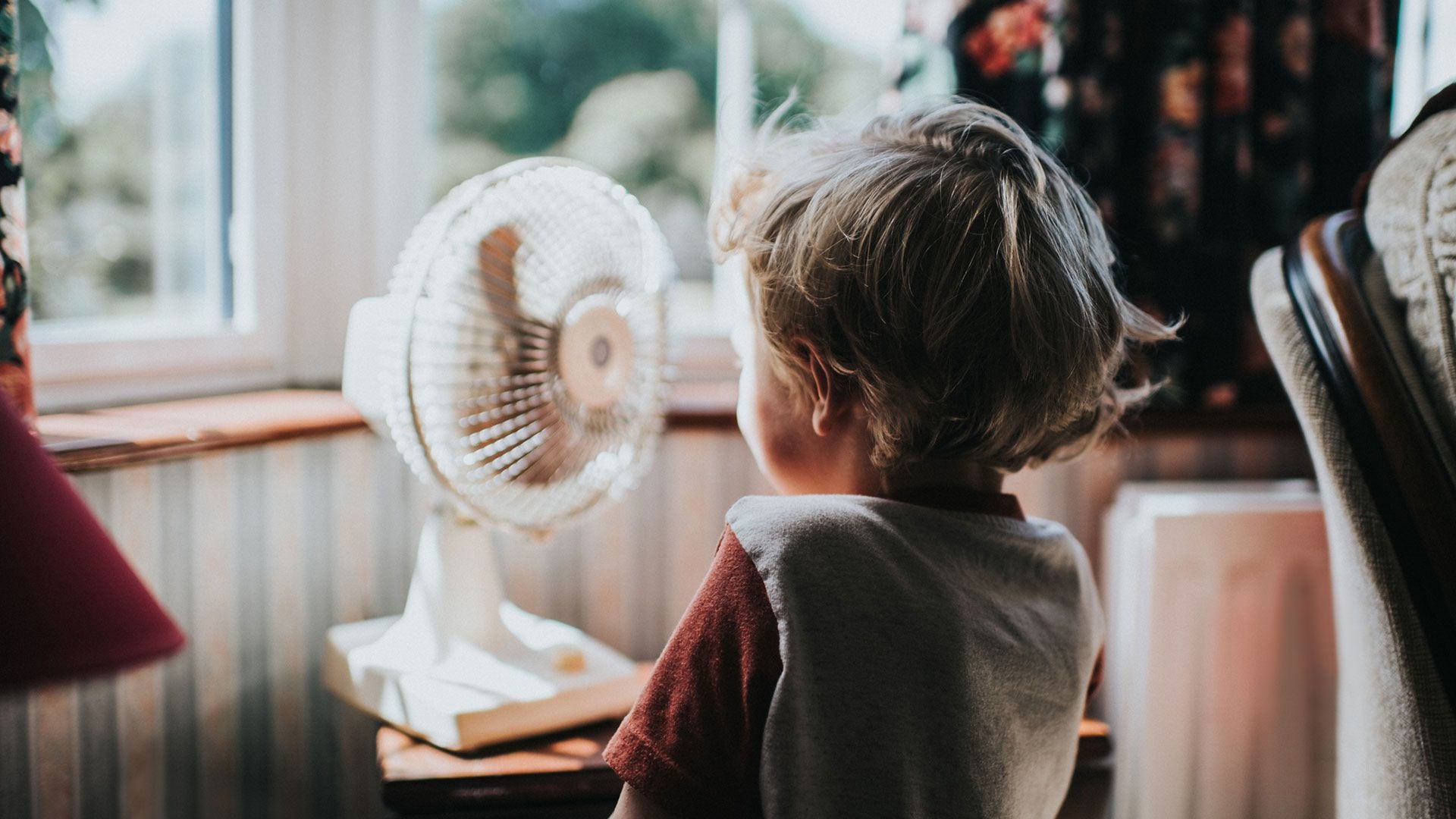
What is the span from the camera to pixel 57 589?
1.35 ft

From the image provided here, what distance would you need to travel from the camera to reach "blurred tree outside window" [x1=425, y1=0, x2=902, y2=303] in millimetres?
1513

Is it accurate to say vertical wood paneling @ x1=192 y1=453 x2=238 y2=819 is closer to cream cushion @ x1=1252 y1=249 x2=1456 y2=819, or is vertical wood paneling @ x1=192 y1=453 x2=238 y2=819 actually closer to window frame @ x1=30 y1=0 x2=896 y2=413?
window frame @ x1=30 y1=0 x2=896 y2=413

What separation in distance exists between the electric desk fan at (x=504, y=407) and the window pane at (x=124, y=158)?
523 mm

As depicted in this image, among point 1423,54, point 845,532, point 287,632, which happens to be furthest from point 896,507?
point 1423,54

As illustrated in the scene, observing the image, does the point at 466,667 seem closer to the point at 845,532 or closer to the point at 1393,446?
the point at 845,532

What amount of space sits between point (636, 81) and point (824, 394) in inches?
Answer: 38.2

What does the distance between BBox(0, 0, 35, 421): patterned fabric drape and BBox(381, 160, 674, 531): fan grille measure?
0.34 metres

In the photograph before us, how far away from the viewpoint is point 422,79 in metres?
1.45

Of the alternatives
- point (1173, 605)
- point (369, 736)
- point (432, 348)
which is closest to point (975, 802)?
point (432, 348)

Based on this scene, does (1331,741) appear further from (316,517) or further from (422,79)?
(422,79)

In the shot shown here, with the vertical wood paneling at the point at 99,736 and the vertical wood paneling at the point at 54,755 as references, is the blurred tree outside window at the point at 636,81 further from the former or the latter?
the vertical wood paneling at the point at 54,755

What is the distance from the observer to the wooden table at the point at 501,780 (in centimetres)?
88

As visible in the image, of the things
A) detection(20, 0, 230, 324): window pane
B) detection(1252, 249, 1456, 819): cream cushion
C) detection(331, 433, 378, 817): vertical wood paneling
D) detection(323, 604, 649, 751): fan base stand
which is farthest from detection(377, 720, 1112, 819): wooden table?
detection(20, 0, 230, 324): window pane

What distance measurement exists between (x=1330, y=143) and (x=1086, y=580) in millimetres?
1019
